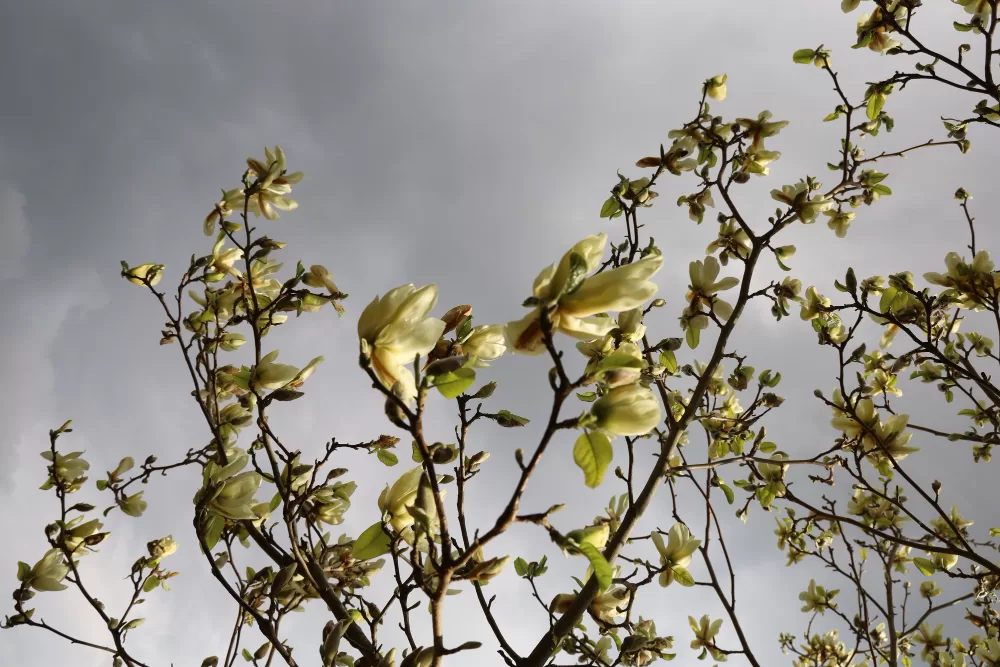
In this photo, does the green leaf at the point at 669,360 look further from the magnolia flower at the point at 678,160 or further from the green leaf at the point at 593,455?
the green leaf at the point at 593,455

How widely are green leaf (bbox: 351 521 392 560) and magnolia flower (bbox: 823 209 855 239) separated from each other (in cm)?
213

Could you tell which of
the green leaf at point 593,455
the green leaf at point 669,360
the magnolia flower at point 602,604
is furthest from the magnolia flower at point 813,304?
the green leaf at point 593,455

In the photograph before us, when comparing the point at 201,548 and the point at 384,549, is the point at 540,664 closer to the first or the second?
the point at 384,549

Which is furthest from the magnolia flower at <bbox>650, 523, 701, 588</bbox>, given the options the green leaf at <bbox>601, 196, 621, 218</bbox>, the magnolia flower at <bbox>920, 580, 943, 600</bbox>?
the magnolia flower at <bbox>920, 580, 943, 600</bbox>

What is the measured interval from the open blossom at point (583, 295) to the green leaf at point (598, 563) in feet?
0.76

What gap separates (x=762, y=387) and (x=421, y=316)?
5.12 ft

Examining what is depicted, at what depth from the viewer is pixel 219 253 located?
163cm

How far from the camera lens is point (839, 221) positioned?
2234 mm

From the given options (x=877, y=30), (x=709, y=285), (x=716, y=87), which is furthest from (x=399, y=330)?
(x=877, y=30)

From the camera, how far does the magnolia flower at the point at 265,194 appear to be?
5.09ft

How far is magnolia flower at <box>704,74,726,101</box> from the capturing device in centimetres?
200

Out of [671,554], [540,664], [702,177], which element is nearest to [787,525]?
[671,554]

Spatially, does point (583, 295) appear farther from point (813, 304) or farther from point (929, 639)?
point (929, 639)

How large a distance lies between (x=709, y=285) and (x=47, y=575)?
1.92 m
